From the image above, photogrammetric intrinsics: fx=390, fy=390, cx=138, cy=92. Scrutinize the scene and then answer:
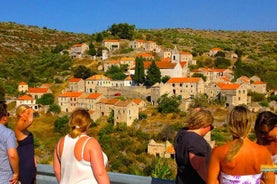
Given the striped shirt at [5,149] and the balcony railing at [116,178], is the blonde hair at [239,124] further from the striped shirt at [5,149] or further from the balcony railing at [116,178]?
the striped shirt at [5,149]

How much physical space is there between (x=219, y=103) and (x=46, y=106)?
20438 millimetres

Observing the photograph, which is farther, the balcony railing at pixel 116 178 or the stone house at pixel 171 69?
the stone house at pixel 171 69

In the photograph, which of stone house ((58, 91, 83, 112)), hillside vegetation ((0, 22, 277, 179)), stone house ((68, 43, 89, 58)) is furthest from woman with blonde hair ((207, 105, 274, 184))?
stone house ((68, 43, 89, 58))

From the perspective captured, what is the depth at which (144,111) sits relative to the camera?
43656 millimetres

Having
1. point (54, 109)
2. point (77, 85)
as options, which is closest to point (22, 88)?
point (77, 85)

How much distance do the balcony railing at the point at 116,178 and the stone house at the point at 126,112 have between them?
116 ft

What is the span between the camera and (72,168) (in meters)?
3.85

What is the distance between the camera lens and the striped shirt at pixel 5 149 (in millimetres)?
4211

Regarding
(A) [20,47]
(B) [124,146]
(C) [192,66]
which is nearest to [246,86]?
(C) [192,66]

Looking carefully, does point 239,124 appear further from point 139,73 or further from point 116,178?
point 139,73

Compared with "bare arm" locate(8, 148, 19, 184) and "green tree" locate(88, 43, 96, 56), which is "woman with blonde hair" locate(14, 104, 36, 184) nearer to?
"bare arm" locate(8, 148, 19, 184)

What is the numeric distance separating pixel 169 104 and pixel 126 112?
4.74 metres

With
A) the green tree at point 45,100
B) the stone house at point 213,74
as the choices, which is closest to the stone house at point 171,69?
the stone house at point 213,74

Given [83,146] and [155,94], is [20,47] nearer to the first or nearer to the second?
[155,94]
